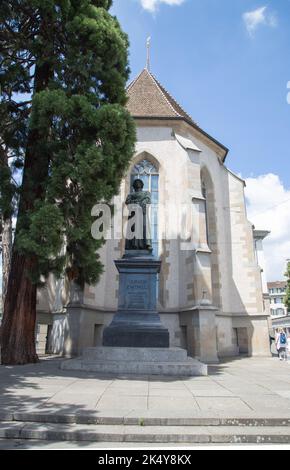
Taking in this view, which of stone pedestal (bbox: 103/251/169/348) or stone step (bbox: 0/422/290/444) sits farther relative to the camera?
stone pedestal (bbox: 103/251/169/348)

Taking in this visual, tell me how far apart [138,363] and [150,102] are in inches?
521

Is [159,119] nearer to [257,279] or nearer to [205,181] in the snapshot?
[205,181]

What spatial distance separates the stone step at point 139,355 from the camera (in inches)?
311

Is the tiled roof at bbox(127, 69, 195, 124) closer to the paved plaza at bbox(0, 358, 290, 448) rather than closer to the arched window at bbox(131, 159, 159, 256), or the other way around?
the arched window at bbox(131, 159, 159, 256)

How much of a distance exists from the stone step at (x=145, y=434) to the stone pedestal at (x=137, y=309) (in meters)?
4.52

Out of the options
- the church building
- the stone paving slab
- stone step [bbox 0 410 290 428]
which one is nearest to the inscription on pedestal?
the stone paving slab

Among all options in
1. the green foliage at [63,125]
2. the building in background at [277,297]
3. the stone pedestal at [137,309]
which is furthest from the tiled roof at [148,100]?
the building in background at [277,297]

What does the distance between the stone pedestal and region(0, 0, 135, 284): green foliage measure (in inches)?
36.7

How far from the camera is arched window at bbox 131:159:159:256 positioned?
14.8 metres

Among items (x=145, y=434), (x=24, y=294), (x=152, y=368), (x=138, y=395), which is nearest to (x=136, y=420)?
(x=145, y=434)

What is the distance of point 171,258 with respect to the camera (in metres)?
14.1

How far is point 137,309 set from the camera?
8797 mm

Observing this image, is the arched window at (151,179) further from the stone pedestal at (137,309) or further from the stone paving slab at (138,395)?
the stone paving slab at (138,395)
